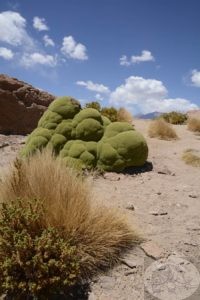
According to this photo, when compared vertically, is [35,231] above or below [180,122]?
below

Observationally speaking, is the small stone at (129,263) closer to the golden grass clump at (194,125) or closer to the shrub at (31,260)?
the shrub at (31,260)

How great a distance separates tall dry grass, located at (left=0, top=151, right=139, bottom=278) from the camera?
3.68 m

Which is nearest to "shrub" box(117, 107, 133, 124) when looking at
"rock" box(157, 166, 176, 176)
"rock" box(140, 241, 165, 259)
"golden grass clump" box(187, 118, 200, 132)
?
"golden grass clump" box(187, 118, 200, 132)

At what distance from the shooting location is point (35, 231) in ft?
11.5

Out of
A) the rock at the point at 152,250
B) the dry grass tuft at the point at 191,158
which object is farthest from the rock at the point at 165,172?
the rock at the point at 152,250

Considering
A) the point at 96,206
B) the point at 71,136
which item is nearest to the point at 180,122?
the point at 71,136

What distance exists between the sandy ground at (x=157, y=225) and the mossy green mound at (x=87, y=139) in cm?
39

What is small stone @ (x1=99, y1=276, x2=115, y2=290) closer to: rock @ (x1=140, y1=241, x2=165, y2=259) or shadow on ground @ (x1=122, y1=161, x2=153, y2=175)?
rock @ (x1=140, y1=241, x2=165, y2=259)

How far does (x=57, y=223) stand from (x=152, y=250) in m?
1.10

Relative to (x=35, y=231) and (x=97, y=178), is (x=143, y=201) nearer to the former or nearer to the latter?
(x=97, y=178)

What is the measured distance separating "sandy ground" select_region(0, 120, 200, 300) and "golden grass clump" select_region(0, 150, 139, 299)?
20 cm

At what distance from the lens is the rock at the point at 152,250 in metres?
3.97

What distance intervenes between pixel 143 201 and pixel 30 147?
3.08 meters

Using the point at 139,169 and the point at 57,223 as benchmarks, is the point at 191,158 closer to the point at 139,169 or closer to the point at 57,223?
the point at 139,169
